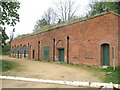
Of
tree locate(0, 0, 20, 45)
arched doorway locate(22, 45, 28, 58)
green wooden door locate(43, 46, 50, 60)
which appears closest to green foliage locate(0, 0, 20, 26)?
tree locate(0, 0, 20, 45)

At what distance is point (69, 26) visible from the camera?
16.4 meters

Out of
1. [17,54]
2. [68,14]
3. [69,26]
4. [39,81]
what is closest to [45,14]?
[68,14]

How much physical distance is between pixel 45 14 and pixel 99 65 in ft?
125

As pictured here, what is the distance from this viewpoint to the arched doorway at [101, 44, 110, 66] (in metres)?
12.1

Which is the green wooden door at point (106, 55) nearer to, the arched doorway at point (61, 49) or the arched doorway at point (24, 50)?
the arched doorway at point (61, 49)

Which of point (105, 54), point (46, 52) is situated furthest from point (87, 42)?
point (46, 52)

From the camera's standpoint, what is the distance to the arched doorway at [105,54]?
1214 centimetres

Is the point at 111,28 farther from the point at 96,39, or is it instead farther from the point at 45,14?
the point at 45,14

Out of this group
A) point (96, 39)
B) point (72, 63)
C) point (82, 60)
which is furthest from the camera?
point (72, 63)

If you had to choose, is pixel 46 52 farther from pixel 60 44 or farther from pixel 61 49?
pixel 60 44

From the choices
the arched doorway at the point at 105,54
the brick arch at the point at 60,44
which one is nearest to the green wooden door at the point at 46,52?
the brick arch at the point at 60,44

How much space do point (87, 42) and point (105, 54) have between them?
7.32 feet

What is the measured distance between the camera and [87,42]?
1385 centimetres

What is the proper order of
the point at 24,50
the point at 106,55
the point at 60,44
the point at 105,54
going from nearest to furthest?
the point at 106,55 → the point at 105,54 → the point at 60,44 → the point at 24,50
